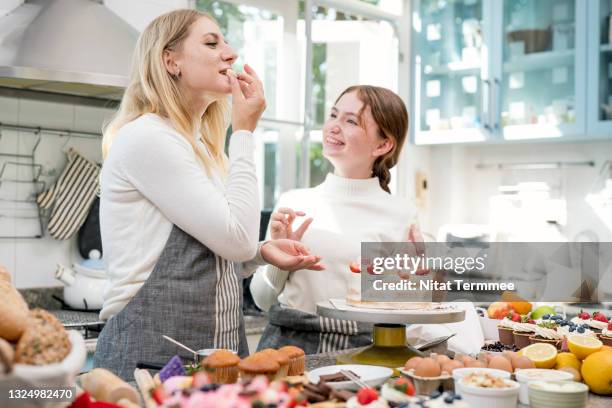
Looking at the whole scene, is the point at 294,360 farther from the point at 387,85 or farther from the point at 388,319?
the point at 387,85

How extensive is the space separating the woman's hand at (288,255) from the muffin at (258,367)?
20.7 inches

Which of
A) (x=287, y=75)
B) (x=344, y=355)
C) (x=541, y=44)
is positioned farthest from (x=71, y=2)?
(x=541, y=44)

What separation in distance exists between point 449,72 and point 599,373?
3.27 meters

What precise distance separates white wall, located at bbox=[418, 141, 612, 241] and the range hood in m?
2.24

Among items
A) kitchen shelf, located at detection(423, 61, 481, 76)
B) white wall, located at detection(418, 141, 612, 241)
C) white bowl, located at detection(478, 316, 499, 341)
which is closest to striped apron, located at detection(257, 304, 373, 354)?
white bowl, located at detection(478, 316, 499, 341)

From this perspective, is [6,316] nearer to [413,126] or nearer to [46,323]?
[46,323]

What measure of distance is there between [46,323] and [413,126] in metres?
3.75

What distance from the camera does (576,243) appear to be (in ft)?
12.9

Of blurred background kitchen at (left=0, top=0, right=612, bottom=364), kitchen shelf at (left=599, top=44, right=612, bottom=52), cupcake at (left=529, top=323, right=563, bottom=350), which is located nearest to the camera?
cupcake at (left=529, top=323, right=563, bottom=350)

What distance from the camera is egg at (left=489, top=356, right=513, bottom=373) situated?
130 cm

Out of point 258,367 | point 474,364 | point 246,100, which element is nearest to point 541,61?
point 246,100

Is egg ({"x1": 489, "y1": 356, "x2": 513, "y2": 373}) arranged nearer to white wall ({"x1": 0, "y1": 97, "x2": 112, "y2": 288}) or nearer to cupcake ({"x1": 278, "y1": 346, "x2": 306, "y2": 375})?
cupcake ({"x1": 278, "y1": 346, "x2": 306, "y2": 375})

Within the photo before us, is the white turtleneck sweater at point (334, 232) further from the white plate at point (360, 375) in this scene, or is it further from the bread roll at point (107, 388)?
the bread roll at point (107, 388)

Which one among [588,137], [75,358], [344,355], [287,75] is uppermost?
[287,75]
